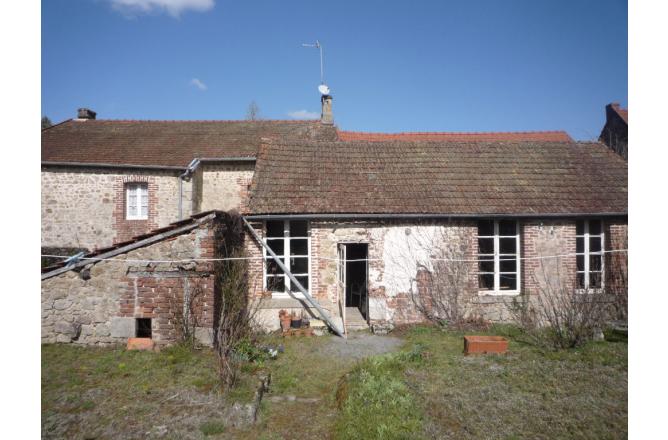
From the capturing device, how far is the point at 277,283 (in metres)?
9.56

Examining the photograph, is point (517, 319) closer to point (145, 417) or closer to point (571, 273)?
point (571, 273)

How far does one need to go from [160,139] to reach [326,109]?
787cm

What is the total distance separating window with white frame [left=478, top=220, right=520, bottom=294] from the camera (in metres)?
9.70

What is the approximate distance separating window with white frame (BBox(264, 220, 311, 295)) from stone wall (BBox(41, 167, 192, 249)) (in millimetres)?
6366

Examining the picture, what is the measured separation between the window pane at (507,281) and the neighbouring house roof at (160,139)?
869cm

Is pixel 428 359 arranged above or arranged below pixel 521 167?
→ below

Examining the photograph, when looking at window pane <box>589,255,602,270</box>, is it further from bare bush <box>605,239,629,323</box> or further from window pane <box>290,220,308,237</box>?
window pane <box>290,220,308,237</box>

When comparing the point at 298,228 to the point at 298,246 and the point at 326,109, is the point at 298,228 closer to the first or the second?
the point at 298,246

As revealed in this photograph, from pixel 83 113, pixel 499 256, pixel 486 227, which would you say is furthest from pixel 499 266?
pixel 83 113

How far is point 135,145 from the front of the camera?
16.2 metres

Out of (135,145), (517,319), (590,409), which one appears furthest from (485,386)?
(135,145)

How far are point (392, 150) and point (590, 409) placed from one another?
8.80 metres

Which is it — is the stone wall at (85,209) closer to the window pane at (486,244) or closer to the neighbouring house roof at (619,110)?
the window pane at (486,244)
